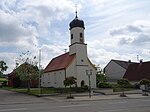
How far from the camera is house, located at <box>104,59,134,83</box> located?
7669 cm

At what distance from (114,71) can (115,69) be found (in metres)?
0.84

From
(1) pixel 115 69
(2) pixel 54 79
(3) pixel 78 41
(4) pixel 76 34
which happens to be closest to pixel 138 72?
(1) pixel 115 69

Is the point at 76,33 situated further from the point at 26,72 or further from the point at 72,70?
the point at 26,72

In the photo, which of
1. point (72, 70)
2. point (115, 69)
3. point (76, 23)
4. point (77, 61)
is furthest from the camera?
point (115, 69)

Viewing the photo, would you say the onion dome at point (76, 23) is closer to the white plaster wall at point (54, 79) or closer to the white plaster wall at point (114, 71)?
the white plaster wall at point (54, 79)

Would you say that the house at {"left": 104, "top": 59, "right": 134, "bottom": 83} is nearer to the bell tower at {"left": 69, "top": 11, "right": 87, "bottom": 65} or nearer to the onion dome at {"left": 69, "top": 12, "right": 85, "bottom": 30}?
the bell tower at {"left": 69, "top": 11, "right": 87, "bottom": 65}

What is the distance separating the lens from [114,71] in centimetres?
7950

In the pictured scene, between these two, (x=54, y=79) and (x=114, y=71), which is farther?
(x=114, y=71)

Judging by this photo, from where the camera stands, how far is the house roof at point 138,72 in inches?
2421

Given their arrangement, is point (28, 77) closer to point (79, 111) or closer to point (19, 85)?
point (19, 85)

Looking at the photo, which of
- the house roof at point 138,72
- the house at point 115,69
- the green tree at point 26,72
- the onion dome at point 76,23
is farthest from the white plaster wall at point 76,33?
the house at point 115,69

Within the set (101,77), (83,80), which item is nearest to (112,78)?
(101,77)

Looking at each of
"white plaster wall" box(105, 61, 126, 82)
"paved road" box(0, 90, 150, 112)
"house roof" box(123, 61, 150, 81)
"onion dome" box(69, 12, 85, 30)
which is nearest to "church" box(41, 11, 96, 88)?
"onion dome" box(69, 12, 85, 30)

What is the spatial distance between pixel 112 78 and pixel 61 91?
134 feet
